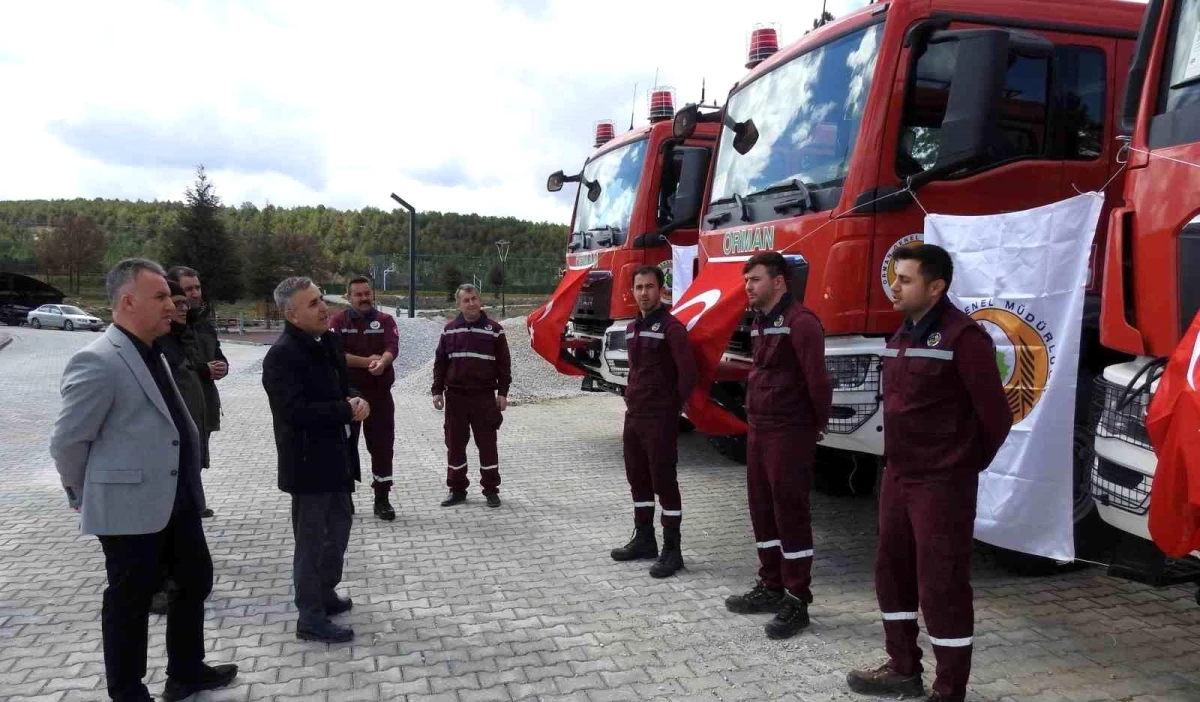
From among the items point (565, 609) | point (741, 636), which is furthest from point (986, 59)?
point (565, 609)

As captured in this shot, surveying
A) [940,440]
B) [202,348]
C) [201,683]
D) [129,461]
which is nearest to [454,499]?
[202,348]

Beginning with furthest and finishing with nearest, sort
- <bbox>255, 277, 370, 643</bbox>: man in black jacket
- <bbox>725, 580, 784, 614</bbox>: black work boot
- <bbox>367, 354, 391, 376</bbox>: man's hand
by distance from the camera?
<bbox>367, 354, 391, 376</bbox>: man's hand → <bbox>725, 580, 784, 614</bbox>: black work boot → <bbox>255, 277, 370, 643</bbox>: man in black jacket

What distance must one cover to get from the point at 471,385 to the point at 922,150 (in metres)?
3.65

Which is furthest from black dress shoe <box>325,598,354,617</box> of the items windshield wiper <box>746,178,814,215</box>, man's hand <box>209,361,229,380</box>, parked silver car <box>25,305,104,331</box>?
parked silver car <box>25,305,104,331</box>

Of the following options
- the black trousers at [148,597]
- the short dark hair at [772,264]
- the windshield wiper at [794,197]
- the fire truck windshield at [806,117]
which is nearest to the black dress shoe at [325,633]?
the black trousers at [148,597]

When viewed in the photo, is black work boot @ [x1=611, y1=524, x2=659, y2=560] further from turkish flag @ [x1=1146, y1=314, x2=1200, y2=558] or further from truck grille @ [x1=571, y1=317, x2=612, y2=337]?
truck grille @ [x1=571, y1=317, x2=612, y2=337]

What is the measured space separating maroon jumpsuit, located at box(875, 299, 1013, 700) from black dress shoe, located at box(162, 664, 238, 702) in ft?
9.30

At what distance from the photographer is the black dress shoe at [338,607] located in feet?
13.7

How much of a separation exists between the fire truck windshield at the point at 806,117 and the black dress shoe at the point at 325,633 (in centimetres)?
350

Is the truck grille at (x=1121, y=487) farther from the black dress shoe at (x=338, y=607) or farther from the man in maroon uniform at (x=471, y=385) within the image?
the man in maroon uniform at (x=471, y=385)

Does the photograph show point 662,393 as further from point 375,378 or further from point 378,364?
point 375,378

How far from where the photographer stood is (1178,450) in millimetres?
2352

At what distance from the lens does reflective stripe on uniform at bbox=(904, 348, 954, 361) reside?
2957 mm

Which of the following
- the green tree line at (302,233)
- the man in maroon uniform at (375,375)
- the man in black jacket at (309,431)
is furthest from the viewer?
the green tree line at (302,233)
